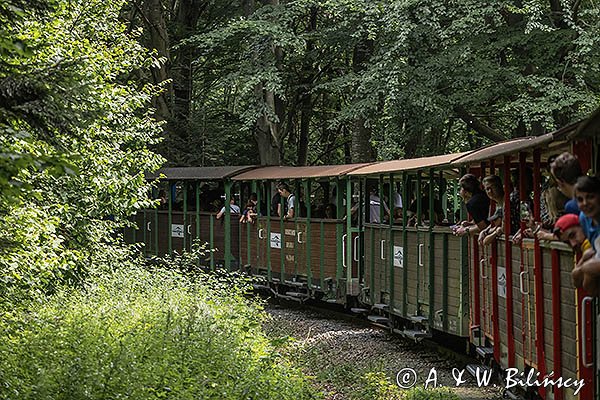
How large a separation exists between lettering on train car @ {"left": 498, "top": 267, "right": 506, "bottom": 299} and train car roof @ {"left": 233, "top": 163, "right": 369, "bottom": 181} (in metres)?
7.91

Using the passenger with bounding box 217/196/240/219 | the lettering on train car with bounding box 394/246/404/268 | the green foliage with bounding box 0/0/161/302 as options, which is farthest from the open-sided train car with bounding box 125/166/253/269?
the lettering on train car with bounding box 394/246/404/268

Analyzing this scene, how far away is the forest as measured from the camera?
344 inches

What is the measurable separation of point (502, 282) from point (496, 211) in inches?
28.6

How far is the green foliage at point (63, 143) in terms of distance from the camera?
7590 mm

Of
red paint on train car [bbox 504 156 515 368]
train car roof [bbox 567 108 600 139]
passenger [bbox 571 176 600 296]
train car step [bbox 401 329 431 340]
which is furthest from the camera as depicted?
train car step [bbox 401 329 431 340]

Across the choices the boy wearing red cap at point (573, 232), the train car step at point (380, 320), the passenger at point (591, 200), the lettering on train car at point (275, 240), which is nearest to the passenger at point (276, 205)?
the lettering on train car at point (275, 240)

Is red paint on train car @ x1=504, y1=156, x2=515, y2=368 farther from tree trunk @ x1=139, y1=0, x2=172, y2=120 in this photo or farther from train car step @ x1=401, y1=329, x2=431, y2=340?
tree trunk @ x1=139, y1=0, x2=172, y2=120

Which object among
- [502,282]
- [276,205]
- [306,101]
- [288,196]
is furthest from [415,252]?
[306,101]

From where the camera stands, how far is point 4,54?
713 cm

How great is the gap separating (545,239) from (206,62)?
88.3 ft

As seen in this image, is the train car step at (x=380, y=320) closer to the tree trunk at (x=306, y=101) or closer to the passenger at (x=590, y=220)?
the passenger at (x=590, y=220)

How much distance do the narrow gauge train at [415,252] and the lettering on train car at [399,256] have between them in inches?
1.2

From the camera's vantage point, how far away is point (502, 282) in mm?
10148

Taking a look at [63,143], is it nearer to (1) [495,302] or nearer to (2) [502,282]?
(2) [502,282]
